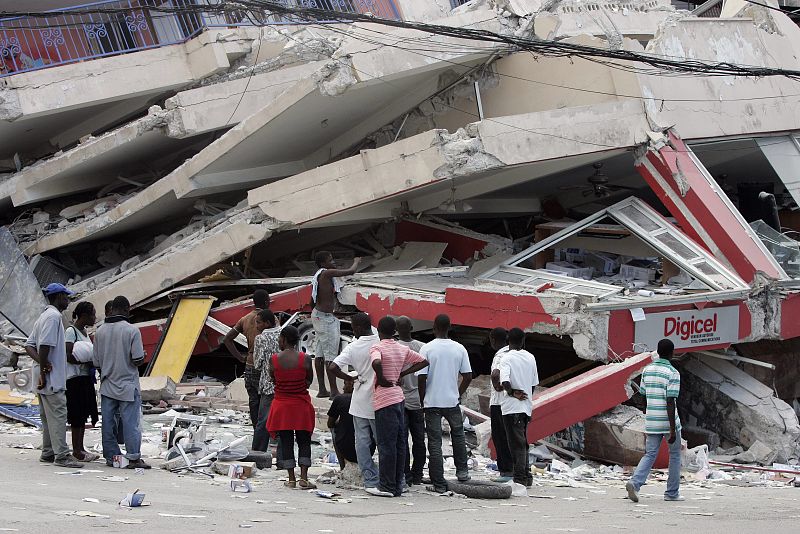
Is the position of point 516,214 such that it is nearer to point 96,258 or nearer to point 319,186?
point 319,186

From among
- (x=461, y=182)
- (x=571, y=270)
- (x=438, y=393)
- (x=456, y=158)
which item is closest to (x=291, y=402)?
(x=438, y=393)

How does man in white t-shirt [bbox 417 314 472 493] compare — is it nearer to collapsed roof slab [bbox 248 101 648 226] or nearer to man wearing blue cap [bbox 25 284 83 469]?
man wearing blue cap [bbox 25 284 83 469]

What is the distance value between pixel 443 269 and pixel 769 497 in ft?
22.9

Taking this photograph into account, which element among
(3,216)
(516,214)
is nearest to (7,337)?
(3,216)

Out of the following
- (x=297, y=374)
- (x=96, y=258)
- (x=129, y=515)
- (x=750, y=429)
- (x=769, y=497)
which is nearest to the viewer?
(x=129, y=515)

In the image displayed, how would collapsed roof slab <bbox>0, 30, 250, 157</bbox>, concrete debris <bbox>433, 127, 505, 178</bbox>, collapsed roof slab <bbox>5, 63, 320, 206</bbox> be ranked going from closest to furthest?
concrete debris <bbox>433, 127, 505, 178</bbox>, collapsed roof slab <bbox>5, 63, 320, 206</bbox>, collapsed roof slab <bbox>0, 30, 250, 157</bbox>

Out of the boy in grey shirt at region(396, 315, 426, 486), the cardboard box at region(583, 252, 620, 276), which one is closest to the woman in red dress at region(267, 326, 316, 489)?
the boy in grey shirt at region(396, 315, 426, 486)

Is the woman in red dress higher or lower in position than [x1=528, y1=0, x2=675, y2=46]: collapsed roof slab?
lower

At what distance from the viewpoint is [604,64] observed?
634 inches

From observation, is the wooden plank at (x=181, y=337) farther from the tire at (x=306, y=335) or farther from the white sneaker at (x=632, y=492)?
the white sneaker at (x=632, y=492)

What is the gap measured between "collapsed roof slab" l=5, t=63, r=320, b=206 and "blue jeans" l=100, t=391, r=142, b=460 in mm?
8868

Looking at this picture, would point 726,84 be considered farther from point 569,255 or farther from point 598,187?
point 569,255

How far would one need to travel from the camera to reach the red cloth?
8562 mm

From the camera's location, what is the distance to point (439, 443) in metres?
9.00
